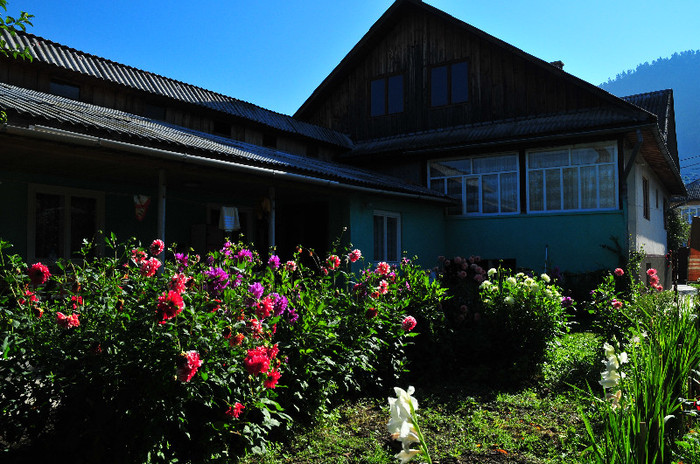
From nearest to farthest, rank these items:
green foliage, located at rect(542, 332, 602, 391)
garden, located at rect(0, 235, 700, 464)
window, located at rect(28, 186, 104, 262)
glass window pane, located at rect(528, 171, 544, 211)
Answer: garden, located at rect(0, 235, 700, 464), green foliage, located at rect(542, 332, 602, 391), window, located at rect(28, 186, 104, 262), glass window pane, located at rect(528, 171, 544, 211)

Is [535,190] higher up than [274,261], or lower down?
higher up

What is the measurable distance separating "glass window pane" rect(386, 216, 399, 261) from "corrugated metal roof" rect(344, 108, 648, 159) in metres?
3.04

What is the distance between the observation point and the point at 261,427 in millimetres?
3568

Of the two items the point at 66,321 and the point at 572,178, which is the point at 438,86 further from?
the point at 66,321

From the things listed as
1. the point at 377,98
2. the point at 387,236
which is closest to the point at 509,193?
the point at 387,236

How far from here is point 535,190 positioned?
47.6 feet

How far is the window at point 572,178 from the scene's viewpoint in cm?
1359

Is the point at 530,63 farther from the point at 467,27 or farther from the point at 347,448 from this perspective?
the point at 347,448

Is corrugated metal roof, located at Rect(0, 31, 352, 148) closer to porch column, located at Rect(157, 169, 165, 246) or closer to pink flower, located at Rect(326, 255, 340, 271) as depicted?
porch column, located at Rect(157, 169, 165, 246)

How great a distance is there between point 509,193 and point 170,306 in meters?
13.4

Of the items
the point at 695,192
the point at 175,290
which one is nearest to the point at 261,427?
the point at 175,290

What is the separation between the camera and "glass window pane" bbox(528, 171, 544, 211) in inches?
569

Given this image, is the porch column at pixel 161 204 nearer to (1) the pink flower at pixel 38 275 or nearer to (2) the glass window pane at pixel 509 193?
(1) the pink flower at pixel 38 275

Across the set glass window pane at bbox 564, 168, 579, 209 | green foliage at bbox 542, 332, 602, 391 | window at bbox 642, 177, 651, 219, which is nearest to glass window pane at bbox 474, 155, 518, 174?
glass window pane at bbox 564, 168, 579, 209
